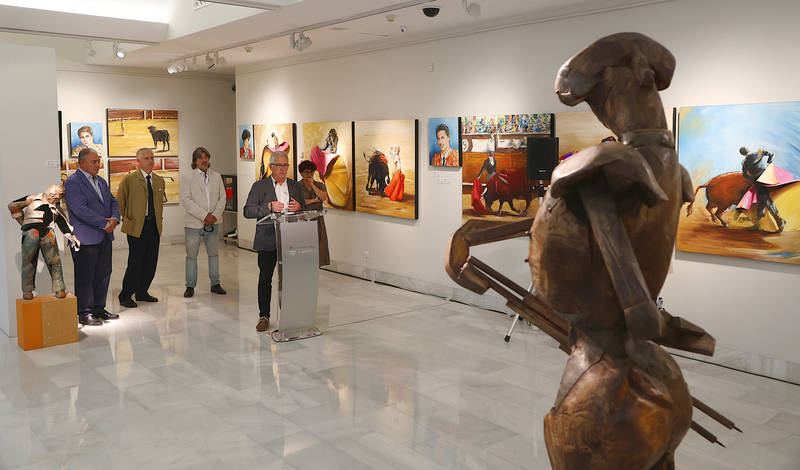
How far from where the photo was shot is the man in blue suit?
7.14m

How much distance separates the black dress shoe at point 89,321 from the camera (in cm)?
752

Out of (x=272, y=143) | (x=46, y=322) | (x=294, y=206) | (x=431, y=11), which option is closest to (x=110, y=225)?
(x=46, y=322)

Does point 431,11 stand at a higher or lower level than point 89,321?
higher

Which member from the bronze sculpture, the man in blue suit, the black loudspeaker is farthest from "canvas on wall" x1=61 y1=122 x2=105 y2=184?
the bronze sculpture

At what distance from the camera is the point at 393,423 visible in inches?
189

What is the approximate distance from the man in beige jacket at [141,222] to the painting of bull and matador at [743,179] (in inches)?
248

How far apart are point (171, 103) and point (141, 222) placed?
668cm

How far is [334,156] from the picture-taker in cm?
1077

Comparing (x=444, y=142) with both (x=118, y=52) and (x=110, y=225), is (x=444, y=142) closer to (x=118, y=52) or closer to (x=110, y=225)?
(x=110, y=225)

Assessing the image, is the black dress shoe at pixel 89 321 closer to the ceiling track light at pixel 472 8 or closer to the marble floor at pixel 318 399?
the marble floor at pixel 318 399

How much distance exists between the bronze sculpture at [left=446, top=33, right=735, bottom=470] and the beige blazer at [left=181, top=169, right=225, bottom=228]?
25.1ft

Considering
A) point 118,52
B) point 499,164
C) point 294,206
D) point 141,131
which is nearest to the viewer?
point 294,206

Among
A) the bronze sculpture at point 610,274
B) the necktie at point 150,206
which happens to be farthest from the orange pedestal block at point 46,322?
the bronze sculpture at point 610,274

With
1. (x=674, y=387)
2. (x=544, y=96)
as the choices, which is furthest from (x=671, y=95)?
(x=674, y=387)
